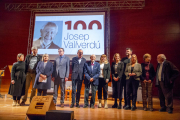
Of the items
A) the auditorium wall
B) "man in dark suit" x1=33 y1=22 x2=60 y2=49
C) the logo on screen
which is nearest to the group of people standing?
"man in dark suit" x1=33 y1=22 x2=60 y2=49

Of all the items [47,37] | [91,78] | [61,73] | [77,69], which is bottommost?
[91,78]

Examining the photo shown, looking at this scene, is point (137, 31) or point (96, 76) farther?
point (137, 31)

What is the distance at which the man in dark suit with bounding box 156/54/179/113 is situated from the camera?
3.14m

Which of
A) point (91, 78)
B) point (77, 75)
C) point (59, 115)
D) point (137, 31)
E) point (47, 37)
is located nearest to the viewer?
point (59, 115)

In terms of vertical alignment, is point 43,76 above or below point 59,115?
above

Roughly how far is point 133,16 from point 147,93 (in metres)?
4.52

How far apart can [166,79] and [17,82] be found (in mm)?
3582

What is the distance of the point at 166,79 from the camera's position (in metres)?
3.16

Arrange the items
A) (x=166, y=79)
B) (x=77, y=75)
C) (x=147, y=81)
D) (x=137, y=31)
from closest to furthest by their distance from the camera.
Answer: (x=166, y=79) < (x=147, y=81) < (x=77, y=75) < (x=137, y=31)

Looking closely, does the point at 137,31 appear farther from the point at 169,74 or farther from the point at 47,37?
the point at 47,37

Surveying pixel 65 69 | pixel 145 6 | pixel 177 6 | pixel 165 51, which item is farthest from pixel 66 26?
pixel 177 6

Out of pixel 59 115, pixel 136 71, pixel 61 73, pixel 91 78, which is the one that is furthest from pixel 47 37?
pixel 59 115

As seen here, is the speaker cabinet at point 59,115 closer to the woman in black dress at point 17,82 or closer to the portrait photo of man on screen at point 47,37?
the woman in black dress at point 17,82

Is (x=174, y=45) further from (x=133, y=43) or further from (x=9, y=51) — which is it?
(x=9, y=51)
